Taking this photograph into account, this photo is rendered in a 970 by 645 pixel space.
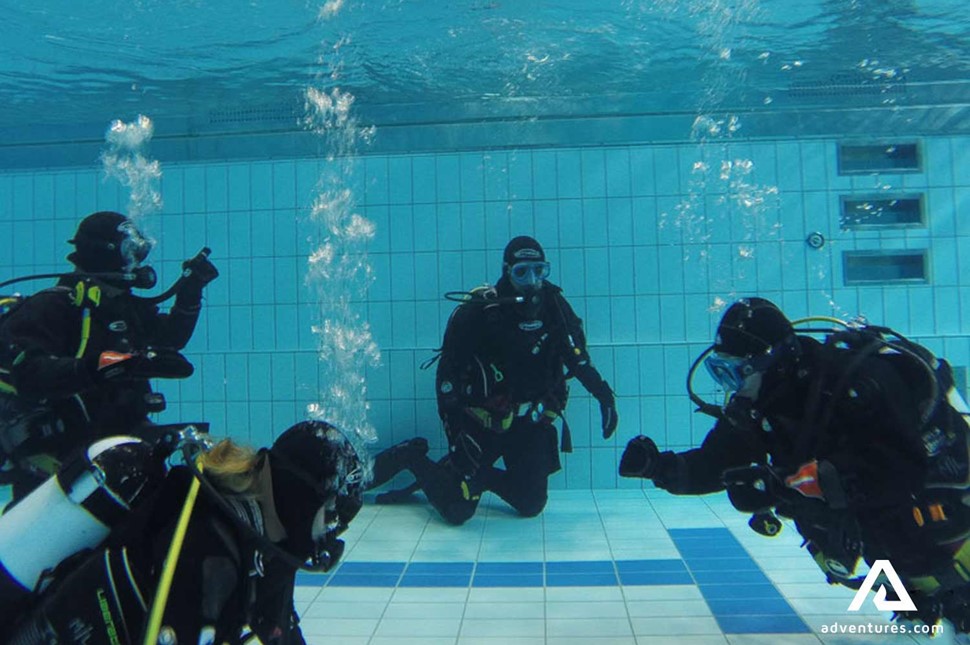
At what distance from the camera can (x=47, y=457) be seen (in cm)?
352

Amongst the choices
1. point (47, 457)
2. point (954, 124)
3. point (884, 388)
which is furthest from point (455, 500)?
point (954, 124)

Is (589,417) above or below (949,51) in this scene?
below

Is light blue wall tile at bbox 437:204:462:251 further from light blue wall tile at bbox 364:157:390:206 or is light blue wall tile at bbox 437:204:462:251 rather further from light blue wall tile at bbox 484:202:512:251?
light blue wall tile at bbox 364:157:390:206

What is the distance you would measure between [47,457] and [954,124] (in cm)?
981

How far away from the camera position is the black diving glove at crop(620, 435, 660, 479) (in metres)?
3.07

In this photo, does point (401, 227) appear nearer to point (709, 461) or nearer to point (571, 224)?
point (571, 224)

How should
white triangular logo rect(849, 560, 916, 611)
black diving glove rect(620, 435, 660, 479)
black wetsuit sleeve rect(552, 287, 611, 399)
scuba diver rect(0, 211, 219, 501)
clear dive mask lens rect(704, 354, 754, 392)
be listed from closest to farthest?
1. white triangular logo rect(849, 560, 916, 611)
2. clear dive mask lens rect(704, 354, 754, 392)
3. black diving glove rect(620, 435, 660, 479)
4. scuba diver rect(0, 211, 219, 501)
5. black wetsuit sleeve rect(552, 287, 611, 399)

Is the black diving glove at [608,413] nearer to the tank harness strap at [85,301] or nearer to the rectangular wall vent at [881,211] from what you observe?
the rectangular wall vent at [881,211]

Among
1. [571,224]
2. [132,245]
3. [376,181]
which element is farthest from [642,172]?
[132,245]

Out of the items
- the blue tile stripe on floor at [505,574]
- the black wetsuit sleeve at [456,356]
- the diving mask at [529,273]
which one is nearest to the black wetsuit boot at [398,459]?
the black wetsuit sleeve at [456,356]

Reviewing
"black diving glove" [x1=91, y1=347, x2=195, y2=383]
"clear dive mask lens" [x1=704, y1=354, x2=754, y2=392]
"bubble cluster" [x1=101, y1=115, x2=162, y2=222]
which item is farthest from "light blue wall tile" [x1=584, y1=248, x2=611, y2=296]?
"bubble cluster" [x1=101, y1=115, x2=162, y2=222]

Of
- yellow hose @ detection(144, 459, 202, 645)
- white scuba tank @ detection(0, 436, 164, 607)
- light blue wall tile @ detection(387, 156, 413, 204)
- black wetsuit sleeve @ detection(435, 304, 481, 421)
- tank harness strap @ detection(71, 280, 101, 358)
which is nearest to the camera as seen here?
yellow hose @ detection(144, 459, 202, 645)

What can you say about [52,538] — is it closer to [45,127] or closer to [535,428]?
[535,428]

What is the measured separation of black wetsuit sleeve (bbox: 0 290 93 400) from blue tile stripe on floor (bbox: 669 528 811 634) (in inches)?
148
